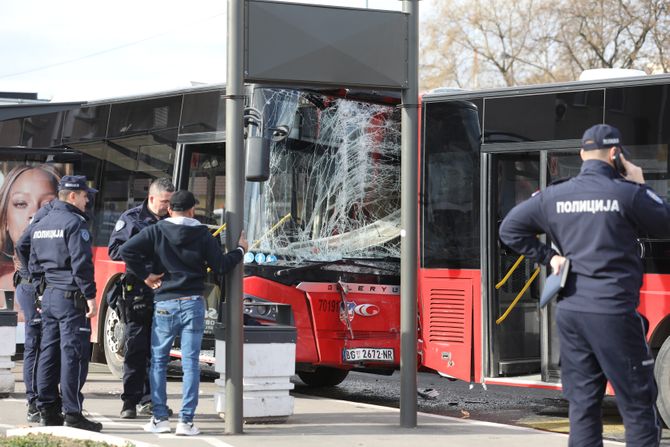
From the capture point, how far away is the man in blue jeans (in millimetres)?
8773

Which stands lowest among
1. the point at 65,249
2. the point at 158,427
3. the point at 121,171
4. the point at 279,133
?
the point at 158,427

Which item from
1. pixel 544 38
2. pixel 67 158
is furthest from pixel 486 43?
pixel 67 158

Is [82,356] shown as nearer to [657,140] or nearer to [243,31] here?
[243,31]

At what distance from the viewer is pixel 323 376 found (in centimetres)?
1329

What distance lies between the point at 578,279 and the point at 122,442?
3492mm

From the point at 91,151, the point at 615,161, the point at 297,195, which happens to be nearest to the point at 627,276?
the point at 615,161

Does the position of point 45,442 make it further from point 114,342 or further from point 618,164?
point 114,342

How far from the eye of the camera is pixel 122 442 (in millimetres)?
8078

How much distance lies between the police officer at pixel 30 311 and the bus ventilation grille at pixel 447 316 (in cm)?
369

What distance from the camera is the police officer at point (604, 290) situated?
243 inches

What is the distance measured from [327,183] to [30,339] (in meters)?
3.32

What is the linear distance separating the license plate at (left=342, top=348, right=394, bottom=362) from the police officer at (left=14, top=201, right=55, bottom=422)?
3.05 meters

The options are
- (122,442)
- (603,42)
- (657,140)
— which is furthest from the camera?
(603,42)

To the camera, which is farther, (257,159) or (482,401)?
→ (482,401)
